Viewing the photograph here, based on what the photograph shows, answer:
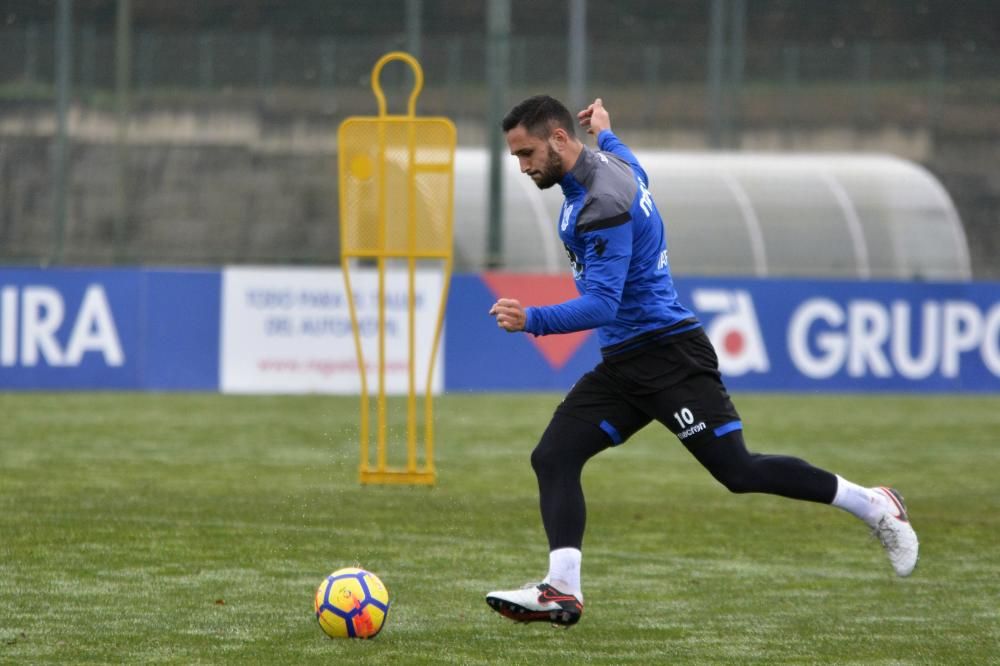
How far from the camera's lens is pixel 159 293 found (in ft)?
57.4

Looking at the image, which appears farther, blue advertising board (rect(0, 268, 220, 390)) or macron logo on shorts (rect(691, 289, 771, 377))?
macron logo on shorts (rect(691, 289, 771, 377))

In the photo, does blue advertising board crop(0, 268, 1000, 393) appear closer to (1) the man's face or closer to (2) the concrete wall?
(2) the concrete wall

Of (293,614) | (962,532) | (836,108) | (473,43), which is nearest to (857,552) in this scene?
(962,532)

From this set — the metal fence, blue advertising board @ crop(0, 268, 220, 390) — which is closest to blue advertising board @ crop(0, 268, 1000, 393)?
blue advertising board @ crop(0, 268, 220, 390)

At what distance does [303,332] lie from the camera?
17.5m

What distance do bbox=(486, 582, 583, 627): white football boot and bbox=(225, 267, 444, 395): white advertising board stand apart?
1096 cm

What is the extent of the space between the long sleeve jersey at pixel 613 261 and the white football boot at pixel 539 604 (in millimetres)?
984

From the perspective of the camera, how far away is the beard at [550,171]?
6527 mm

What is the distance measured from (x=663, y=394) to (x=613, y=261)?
64 centimetres

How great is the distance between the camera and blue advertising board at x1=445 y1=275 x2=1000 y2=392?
18.7 metres

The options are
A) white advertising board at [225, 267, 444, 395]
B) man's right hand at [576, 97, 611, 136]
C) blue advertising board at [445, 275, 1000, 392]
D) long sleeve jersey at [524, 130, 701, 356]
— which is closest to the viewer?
long sleeve jersey at [524, 130, 701, 356]

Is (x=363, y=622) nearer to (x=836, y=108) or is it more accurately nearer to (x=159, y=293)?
(x=159, y=293)

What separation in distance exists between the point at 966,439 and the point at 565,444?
9.12m

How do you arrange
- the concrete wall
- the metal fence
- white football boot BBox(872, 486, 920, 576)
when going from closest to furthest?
1. white football boot BBox(872, 486, 920, 576)
2. the metal fence
3. the concrete wall
